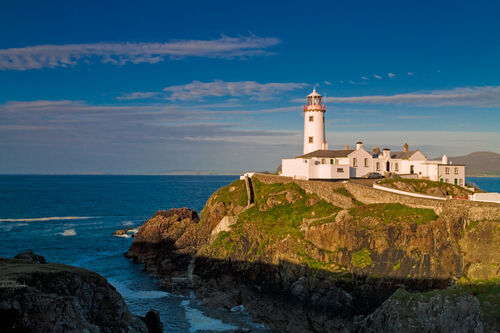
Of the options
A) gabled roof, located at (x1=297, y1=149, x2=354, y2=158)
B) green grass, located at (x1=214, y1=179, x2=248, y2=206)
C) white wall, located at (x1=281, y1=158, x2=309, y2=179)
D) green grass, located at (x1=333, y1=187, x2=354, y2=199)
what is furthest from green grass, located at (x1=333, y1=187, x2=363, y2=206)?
green grass, located at (x1=214, y1=179, x2=248, y2=206)

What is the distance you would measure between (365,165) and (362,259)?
2660 cm

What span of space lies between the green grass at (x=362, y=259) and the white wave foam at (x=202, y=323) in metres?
12.9

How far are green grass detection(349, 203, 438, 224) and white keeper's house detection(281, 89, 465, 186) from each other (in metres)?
15.2

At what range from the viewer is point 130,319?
2353cm

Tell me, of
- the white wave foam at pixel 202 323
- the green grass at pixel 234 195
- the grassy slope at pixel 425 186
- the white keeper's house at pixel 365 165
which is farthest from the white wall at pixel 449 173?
the white wave foam at pixel 202 323

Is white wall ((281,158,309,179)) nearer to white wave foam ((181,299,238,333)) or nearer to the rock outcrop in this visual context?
white wave foam ((181,299,238,333))

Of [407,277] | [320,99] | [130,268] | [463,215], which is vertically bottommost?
[130,268]

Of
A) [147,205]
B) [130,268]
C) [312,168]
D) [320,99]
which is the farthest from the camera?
[147,205]

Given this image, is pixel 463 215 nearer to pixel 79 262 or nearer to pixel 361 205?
pixel 361 205

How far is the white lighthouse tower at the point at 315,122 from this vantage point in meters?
71.2

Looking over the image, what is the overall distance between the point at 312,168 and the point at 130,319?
4147 centimetres

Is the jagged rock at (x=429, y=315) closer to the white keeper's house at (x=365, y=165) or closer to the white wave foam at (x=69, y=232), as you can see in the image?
the white keeper's house at (x=365, y=165)

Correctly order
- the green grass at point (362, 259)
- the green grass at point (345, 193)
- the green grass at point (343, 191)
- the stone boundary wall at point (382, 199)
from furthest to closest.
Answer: the green grass at point (343, 191)
the green grass at point (345, 193)
the stone boundary wall at point (382, 199)
the green grass at point (362, 259)

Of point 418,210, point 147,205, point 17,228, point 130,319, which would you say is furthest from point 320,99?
point 147,205
